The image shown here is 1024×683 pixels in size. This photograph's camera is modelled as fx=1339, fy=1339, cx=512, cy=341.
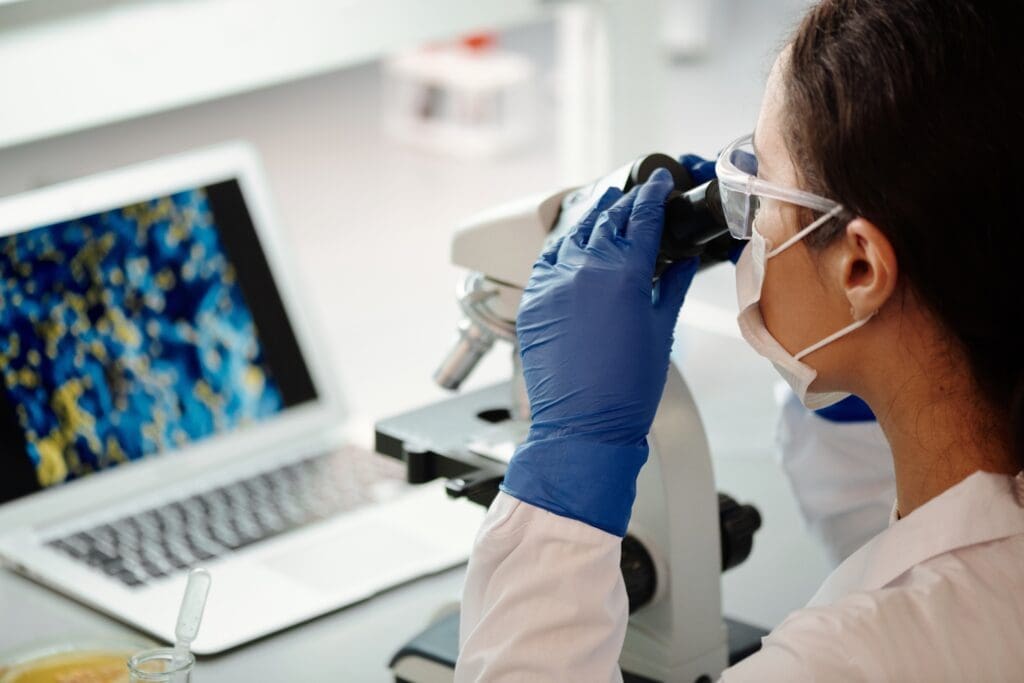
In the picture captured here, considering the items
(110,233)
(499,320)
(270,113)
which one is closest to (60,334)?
(110,233)

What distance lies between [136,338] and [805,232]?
0.91 metres

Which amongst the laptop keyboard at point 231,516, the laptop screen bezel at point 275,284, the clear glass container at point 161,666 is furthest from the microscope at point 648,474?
the laptop screen bezel at point 275,284

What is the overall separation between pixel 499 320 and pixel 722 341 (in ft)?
3.15

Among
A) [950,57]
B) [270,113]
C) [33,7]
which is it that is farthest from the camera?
[270,113]

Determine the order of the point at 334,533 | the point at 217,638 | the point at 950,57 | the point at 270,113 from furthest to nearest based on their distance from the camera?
the point at 270,113 < the point at 334,533 < the point at 217,638 < the point at 950,57

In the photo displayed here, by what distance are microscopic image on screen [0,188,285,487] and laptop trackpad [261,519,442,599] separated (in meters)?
0.23

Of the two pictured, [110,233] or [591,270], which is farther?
[110,233]

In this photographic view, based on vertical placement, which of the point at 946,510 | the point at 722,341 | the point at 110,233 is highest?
the point at 110,233

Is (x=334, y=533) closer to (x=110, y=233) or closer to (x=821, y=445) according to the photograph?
(x=110, y=233)

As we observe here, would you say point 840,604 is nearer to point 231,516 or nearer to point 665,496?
point 665,496

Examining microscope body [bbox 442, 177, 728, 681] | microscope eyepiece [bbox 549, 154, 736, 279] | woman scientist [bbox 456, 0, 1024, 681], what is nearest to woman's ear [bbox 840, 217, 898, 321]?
woman scientist [bbox 456, 0, 1024, 681]

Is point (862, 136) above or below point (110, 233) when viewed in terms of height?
above

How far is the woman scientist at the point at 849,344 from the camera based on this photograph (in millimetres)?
882

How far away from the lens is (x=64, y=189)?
5.11 ft
